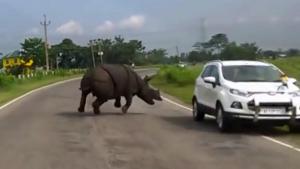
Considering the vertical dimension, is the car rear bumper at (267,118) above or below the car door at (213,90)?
below

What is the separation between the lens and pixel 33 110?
2567 centimetres

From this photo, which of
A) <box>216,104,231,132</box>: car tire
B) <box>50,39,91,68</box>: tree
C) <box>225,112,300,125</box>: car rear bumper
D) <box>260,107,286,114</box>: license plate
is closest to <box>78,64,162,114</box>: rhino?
<box>216,104,231,132</box>: car tire

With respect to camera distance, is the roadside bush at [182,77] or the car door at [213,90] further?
the roadside bush at [182,77]

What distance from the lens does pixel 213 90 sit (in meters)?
17.4

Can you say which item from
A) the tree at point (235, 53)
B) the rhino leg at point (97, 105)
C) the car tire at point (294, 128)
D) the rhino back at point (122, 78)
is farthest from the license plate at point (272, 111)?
the tree at point (235, 53)

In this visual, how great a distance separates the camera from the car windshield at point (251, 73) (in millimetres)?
16938

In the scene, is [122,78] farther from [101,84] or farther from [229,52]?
[229,52]

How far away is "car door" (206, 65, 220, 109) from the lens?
17.2 m

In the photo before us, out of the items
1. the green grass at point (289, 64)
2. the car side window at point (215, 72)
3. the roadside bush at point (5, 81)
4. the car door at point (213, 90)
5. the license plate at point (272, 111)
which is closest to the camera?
the license plate at point (272, 111)

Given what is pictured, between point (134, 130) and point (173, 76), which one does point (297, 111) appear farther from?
point (173, 76)

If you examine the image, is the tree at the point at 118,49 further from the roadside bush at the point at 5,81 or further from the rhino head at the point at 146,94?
the rhino head at the point at 146,94

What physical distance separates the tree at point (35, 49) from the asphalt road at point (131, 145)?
280 feet

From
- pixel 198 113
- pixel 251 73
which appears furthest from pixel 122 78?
pixel 251 73

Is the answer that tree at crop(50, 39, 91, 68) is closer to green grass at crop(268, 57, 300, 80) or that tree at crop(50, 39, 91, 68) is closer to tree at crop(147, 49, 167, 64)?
tree at crop(147, 49, 167, 64)
